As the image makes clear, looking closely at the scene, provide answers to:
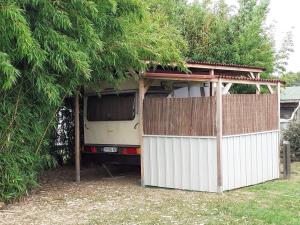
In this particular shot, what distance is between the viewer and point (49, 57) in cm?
780

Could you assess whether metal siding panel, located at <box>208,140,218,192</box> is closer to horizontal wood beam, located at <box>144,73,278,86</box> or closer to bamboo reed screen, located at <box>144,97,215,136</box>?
bamboo reed screen, located at <box>144,97,215,136</box>

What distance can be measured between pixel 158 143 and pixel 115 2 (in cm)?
336

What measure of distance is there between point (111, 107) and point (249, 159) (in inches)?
139

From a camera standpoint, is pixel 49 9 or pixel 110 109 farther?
pixel 110 109

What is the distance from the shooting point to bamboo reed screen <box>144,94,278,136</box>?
9.48m

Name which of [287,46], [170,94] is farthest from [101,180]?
[287,46]

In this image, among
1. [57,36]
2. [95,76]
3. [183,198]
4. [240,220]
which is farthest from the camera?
[95,76]

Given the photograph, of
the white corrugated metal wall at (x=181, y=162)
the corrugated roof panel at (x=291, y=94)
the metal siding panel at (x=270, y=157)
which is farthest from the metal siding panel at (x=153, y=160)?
the corrugated roof panel at (x=291, y=94)

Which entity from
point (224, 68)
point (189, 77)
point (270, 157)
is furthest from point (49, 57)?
point (224, 68)

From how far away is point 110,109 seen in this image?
461 inches

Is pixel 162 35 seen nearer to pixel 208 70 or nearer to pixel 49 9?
pixel 208 70

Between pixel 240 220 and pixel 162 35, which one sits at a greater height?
pixel 162 35

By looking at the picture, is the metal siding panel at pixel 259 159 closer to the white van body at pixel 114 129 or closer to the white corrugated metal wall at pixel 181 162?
the white corrugated metal wall at pixel 181 162

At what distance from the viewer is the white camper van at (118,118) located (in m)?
11.1
